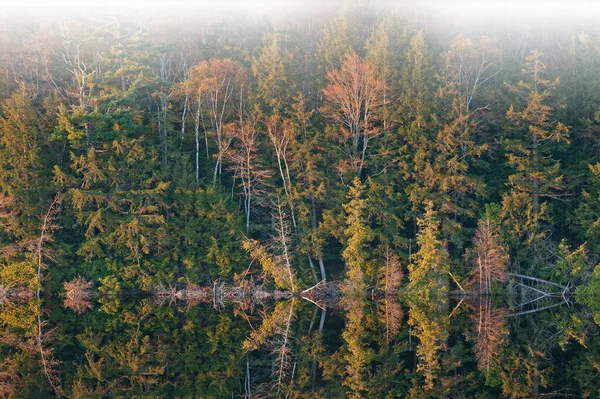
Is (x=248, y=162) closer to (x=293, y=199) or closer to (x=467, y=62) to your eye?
(x=293, y=199)

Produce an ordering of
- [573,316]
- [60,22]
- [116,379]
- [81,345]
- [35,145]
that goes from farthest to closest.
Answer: [60,22]
[35,145]
[573,316]
[81,345]
[116,379]

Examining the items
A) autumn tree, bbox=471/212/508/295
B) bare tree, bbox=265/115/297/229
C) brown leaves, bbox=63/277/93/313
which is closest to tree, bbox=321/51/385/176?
bare tree, bbox=265/115/297/229

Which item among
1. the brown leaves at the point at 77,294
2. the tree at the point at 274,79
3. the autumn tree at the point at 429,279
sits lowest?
the brown leaves at the point at 77,294

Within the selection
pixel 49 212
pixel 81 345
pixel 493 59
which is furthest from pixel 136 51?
pixel 493 59

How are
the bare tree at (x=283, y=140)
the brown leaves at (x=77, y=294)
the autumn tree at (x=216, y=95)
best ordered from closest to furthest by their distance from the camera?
the brown leaves at (x=77, y=294)
the bare tree at (x=283, y=140)
the autumn tree at (x=216, y=95)

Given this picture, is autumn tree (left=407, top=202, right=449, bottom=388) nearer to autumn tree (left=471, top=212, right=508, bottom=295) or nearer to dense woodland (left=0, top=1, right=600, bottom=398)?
dense woodland (left=0, top=1, right=600, bottom=398)

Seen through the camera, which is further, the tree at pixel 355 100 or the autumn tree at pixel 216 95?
the autumn tree at pixel 216 95

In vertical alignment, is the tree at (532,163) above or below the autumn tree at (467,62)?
below

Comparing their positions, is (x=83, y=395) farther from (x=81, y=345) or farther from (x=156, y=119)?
(x=156, y=119)

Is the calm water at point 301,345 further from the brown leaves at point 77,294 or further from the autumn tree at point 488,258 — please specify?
the autumn tree at point 488,258

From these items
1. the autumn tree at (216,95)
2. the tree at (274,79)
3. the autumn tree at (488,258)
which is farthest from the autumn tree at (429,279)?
the autumn tree at (216,95)
